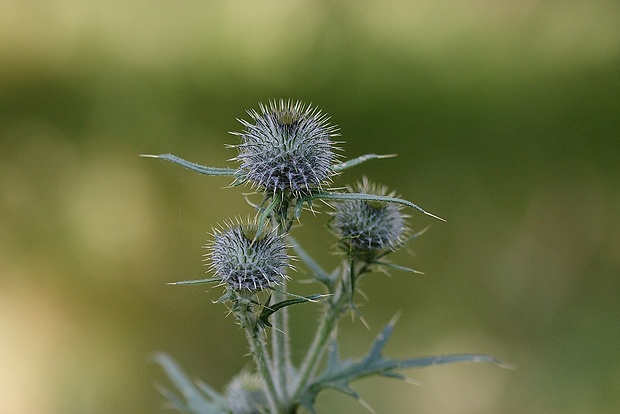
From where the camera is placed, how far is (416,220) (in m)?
7.34

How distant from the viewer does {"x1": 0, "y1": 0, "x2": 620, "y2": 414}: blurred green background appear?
707cm

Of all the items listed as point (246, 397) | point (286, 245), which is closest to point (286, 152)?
point (286, 245)

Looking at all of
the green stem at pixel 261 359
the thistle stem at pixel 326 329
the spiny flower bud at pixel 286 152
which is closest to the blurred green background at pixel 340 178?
the thistle stem at pixel 326 329

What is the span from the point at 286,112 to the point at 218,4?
577cm

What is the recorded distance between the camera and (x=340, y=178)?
6.81 metres

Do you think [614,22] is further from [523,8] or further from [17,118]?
[17,118]

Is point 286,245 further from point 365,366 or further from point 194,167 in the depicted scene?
point 365,366

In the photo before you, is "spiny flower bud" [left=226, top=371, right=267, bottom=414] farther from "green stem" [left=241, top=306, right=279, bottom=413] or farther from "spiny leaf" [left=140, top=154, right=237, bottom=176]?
"spiny leaf" [left=140, top=154, right=237, bottom=176]

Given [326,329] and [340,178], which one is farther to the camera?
[340,178]

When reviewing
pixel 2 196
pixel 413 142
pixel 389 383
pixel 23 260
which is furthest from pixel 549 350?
pixel 2 196

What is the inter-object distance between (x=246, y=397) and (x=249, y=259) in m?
1.04

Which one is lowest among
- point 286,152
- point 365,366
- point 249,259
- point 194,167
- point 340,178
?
point 365,366

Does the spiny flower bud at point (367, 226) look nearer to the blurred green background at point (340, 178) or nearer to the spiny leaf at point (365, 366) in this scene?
the spiny leaf at point (365, 366)

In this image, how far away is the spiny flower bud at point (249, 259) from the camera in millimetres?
2404
